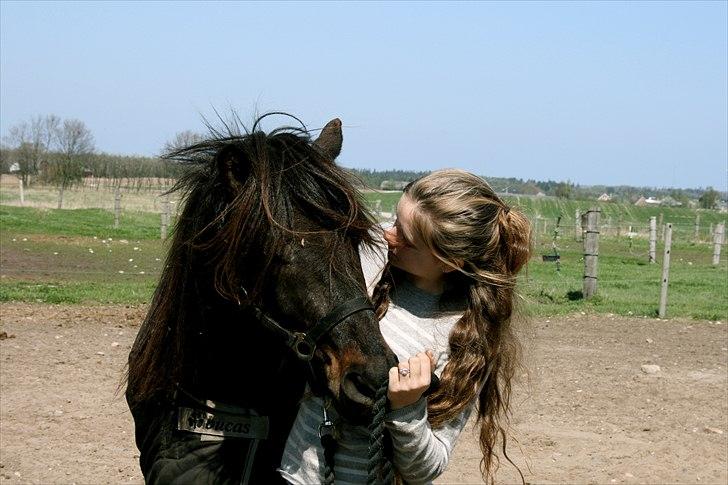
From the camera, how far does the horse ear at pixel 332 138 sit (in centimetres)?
263

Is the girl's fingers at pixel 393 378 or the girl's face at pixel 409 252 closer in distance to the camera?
the girl's fingers at pixel 393 378

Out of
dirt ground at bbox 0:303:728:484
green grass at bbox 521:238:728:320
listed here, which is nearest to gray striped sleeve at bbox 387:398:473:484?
dirt ground at bbox 0:303:728:484

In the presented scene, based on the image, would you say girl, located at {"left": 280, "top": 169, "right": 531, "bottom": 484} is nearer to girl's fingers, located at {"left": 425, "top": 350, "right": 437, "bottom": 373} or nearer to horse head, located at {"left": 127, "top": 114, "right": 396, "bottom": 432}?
girl's fingers, located at {"left": 425, "top": 350, "right": 437, "bottom": 373}

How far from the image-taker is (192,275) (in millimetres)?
2346

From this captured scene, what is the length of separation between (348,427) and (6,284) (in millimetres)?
10515

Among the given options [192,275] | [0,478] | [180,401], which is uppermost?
[192,275]

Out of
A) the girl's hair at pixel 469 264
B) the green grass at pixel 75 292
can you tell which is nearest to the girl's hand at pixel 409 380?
the girl's hair at pixel 469 264

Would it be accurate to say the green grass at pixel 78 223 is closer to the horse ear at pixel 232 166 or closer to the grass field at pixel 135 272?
the grass field at pixel 135 272

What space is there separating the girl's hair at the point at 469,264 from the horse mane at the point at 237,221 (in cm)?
22

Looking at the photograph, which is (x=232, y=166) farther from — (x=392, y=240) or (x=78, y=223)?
(x=78, y=223)

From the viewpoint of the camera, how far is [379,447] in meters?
2.17

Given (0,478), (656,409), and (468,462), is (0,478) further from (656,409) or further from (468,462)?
(656,409)

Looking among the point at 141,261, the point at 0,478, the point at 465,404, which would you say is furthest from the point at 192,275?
the point at 141,261

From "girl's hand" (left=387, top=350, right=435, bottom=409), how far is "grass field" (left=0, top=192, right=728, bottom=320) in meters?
1.05
